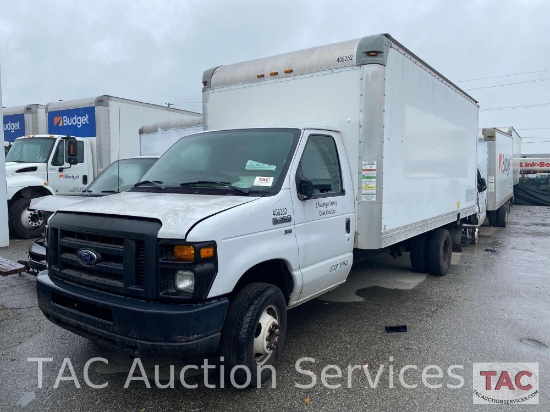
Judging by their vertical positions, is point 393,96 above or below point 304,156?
above

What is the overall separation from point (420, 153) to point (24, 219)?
8778 millimetres

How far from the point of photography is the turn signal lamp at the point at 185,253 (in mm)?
3051

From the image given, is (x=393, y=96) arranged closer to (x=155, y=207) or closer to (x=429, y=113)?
(x=429, y=113)

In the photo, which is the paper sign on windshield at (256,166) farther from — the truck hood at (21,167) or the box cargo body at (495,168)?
the box cargo body at (495,168)

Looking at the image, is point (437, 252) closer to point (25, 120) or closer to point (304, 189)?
point (304, 189)

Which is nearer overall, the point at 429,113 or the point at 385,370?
the point at 385,370

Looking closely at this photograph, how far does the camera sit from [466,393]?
3592mm

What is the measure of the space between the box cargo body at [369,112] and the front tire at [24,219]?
620 centimetres

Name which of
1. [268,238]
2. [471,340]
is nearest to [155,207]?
[268,238]

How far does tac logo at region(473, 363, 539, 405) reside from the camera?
352 cm

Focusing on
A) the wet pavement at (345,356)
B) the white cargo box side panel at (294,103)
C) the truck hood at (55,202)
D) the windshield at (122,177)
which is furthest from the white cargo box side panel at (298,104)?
the truck hood at (55,202)

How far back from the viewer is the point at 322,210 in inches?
171

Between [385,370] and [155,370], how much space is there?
204 cm

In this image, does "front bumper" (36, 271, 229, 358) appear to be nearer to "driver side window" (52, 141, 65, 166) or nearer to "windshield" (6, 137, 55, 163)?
"driver side window" (52, 141, 65, 166)
